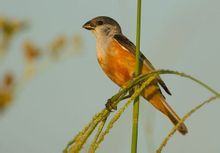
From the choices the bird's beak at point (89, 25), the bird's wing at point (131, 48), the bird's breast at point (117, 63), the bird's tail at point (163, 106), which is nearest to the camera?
the bird's tail at point (163, 106)

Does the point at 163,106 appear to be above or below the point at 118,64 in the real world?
below

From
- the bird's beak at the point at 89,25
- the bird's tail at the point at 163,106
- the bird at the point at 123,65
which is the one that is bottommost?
the bird's tail at the point at 163,106

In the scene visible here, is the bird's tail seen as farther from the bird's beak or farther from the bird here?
the bird's beak

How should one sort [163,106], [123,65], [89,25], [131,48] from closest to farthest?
[163,106] < [123,65] < [131,48] < [89,25]

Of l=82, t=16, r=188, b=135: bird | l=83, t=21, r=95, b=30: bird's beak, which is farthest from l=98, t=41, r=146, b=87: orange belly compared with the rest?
l=83, t=21, r=95, b=30: bird's beak

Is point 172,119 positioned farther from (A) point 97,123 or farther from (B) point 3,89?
(A) point 97,123

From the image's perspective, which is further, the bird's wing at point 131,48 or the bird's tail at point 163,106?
the bird's wing at point 131,48

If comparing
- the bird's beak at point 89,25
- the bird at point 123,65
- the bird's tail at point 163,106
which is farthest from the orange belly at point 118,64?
the bird's beak at point 89,25

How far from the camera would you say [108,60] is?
4.14 metres

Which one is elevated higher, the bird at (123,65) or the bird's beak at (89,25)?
the bird's beak at (89,25)

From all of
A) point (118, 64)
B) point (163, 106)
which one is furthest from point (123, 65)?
point (163, 106)

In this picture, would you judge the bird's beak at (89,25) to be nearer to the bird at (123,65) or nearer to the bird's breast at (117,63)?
the bird at (123,65)

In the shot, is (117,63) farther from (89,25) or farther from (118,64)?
(89,25)

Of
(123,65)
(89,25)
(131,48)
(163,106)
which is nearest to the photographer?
(163,106)
